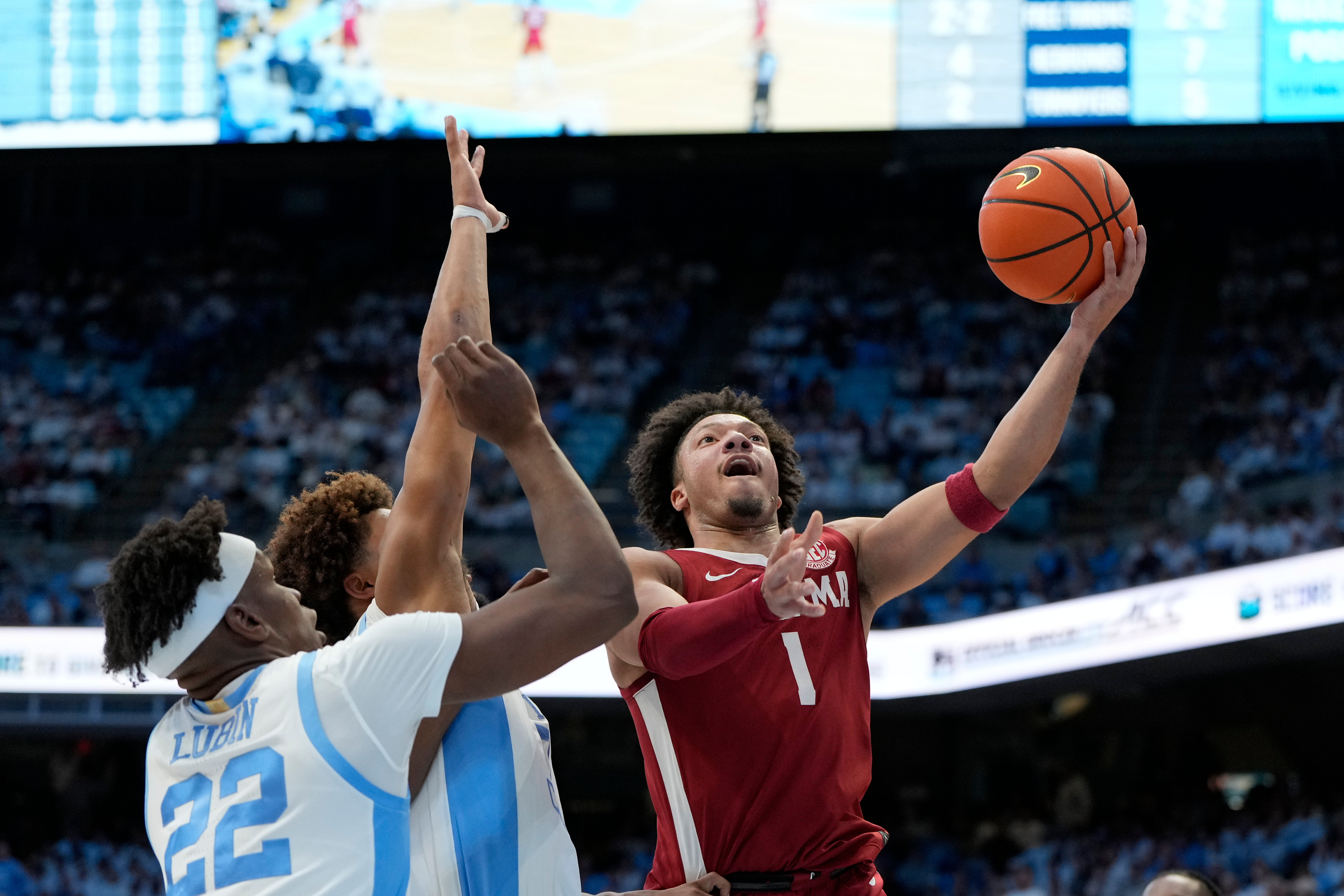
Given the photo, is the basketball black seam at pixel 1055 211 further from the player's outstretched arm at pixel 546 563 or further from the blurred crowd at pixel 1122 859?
the blurred crowd at pixel 1122 859

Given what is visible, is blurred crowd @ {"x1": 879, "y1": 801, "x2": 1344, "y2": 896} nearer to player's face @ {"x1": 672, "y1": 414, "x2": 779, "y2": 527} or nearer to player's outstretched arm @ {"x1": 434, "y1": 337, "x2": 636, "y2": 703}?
player's face @ {"x1": 672, "y1": 414, "x2": 779, "y2": 527}

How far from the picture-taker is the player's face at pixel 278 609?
101 inches

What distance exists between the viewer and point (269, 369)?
18.3 m

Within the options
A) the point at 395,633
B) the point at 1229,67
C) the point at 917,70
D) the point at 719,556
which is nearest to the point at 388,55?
the point at 917,70

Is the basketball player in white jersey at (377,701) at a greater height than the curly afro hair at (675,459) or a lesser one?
lesser

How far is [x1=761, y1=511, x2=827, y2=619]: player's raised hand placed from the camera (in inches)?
110

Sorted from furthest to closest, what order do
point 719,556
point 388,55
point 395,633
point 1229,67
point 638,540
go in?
point 388,55 → point 1229,67 → point 638,540 → point 719,556 → point 395,633

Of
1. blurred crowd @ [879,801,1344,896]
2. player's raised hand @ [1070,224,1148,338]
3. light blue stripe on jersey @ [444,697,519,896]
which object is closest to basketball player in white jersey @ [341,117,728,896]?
light blue stripe on jersey @ [444,697,519,896]

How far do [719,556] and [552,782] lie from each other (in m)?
0.96

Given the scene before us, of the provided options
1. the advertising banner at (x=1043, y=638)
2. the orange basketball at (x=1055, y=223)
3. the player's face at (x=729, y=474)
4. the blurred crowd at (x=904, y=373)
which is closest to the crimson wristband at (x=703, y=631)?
the player's face at (x=729, y=474)

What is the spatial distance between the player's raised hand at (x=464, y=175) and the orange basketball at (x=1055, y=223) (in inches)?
52.8

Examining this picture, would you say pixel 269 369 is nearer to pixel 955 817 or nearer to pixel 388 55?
pixel 388 55

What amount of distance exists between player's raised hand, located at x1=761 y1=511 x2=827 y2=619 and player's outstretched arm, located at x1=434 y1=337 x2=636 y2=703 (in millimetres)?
517

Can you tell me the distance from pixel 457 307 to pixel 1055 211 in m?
1.62
